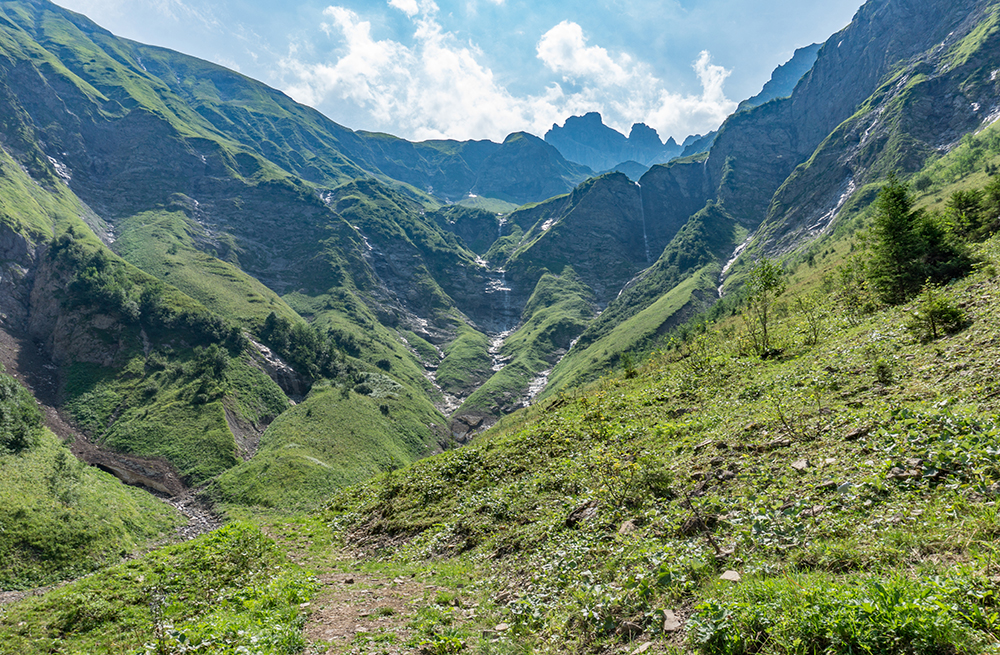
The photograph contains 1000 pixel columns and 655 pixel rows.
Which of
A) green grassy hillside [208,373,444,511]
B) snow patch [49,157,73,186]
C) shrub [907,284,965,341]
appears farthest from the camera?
snow patch [49,157,73,186]

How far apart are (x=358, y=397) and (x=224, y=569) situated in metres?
95.0

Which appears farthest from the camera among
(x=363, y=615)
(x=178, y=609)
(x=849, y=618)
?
(x=178, y=609)

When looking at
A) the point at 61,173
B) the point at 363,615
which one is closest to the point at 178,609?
the point at 363,615

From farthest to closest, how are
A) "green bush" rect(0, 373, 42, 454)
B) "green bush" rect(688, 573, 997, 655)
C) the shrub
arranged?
1. "green bush" rect(0, 373, 42, 454)
2. the shrub
3. "green bush" rect(688, 573, 997, 655)

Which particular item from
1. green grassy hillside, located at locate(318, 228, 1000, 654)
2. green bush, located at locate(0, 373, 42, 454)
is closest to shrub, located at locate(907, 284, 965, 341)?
green grassy hillside, located at locate(318, 228, 1000, 654)

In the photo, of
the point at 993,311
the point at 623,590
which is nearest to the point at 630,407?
the point at 993,311

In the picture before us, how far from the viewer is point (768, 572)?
716 cm

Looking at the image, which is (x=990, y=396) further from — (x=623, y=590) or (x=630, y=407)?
(x=630, y=407)

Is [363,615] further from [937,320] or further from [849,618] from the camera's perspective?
[937,320]

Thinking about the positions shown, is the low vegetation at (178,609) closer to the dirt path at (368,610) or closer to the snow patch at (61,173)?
the dirt path at (368,610)

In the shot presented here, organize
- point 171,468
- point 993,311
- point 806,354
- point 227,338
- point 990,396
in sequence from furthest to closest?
point 227,338
point 171,468
point 806,354
point 993,311
point 990,396

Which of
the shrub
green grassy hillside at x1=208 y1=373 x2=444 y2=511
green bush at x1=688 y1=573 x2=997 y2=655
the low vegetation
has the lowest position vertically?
green grassy hillside at x1=208 y1=373 x2=444 y2=511

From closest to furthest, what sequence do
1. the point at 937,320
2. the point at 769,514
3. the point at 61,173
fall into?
the point at 769,514 < the point at 937,320 < the point at 61,173

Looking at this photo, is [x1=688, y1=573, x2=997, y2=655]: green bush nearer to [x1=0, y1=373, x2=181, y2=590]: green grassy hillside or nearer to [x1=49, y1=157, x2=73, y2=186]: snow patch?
[x1=0, y1=373, x2=181, y2=590]: green grassy hillside
